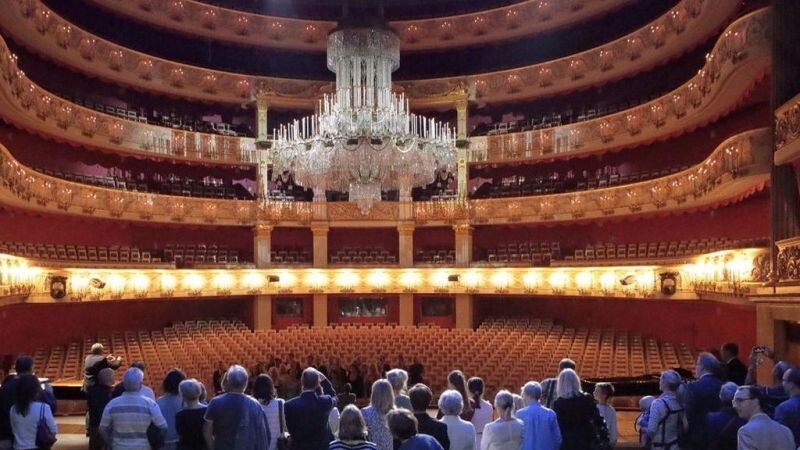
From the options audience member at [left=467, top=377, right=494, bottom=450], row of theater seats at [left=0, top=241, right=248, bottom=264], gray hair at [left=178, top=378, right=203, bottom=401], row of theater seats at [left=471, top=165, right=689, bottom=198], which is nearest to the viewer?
gray hair at [left=178, top=378, right=203, bottom=401]

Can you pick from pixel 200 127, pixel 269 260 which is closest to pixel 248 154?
pixel 200 127

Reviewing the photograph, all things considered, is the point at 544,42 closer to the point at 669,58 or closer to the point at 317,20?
the point at 669,58

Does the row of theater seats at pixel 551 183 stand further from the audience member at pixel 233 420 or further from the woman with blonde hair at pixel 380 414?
the audience member at pixel 233 420

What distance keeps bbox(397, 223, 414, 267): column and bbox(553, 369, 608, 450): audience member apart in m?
22.7

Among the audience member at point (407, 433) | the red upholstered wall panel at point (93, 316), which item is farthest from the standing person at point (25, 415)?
the red upholstered wall panel at point (93, 316)

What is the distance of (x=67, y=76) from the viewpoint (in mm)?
25344

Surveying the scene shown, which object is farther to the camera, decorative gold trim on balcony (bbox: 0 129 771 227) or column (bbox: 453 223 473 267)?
column (bbox: 453 223 473 267)

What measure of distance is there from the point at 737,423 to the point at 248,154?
24699 mm

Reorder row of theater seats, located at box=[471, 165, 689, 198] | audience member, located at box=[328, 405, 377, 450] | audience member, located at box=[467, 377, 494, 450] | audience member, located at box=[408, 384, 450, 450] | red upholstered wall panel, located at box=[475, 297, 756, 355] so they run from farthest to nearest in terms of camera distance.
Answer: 1. row of theater seats, located at box=[471, 165, 689, 198]
2. red upholstered wall panel, located at box=[475, 297, 756, 355]
3. audience member, located at box=[467, 377, 494, 450]
4. audience member, located at box=[408, 384, 450, 450]
5. audience member, located at box=[328, 405, 377, 450]

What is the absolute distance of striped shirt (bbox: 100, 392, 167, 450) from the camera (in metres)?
5.39

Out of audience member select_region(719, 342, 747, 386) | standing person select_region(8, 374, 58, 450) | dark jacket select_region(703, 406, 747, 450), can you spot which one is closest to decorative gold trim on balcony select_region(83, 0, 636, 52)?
audience member select_region(719, 342, 747, 386)

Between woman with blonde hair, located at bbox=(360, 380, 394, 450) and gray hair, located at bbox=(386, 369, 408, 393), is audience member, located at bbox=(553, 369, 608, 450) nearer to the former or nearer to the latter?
gray hair, located at bbox=(386, 369, 408, 393)

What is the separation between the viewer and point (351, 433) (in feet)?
14.1

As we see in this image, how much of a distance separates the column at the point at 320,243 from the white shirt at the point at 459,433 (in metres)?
23.7
